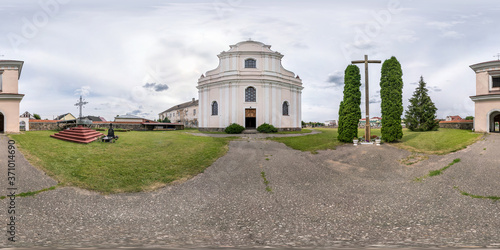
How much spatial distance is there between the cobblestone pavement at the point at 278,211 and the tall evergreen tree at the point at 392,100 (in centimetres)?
610

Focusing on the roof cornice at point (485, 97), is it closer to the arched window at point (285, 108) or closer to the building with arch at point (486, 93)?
the building with arch at point (486, 93)

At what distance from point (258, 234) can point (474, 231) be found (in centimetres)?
510

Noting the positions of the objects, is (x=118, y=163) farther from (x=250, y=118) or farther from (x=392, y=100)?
(x=250, y=118)

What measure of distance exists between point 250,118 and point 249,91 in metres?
3.63

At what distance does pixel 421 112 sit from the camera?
2369 cm

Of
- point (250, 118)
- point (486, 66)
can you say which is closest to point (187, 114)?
point (250, 118)

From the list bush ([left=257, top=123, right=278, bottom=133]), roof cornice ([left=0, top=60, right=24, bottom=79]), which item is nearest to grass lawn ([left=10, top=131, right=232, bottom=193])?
roof cornice ([left=0, top=60, right=24, bottom=79])

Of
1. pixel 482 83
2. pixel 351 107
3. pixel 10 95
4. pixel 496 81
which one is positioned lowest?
pixel 351 107

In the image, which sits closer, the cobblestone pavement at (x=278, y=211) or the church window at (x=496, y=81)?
the cobblestone pavement at (x=278, y=211)

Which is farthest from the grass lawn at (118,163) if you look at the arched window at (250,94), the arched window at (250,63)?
the arched window at (250,63)

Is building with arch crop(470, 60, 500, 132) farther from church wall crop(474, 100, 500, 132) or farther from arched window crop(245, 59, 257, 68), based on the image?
arched window crop(245, 59, 257, 68)

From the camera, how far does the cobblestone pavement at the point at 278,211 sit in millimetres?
5137

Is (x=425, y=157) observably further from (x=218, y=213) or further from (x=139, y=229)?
(x=139, y=229)

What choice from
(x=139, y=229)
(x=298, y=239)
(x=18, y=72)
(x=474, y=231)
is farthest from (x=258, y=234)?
(x=18, y=72)
